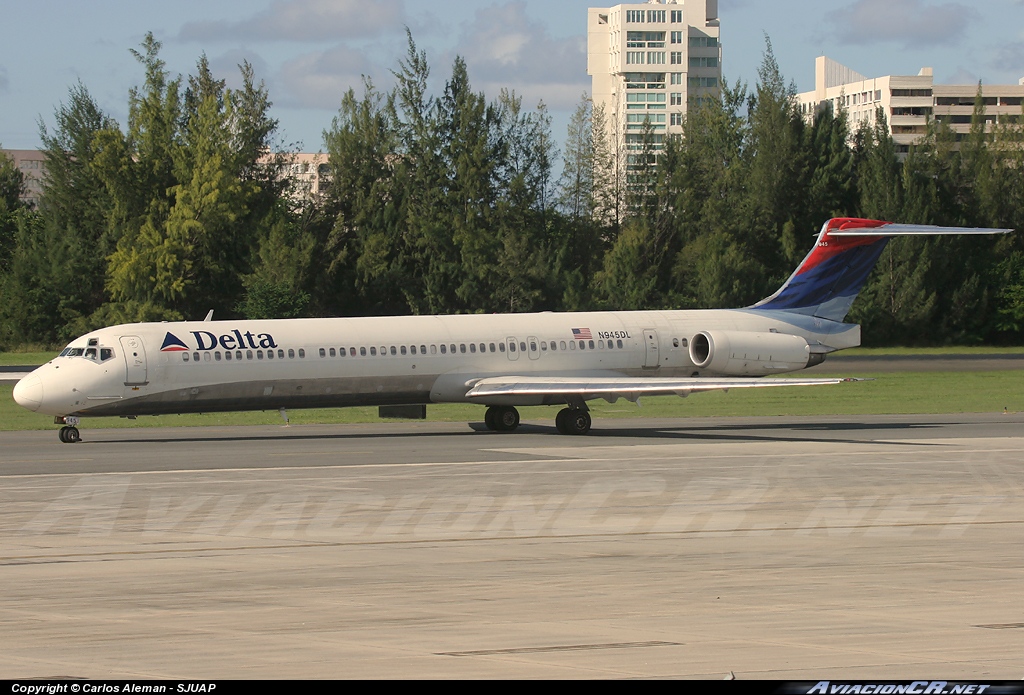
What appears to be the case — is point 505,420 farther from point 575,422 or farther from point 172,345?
point 172,345

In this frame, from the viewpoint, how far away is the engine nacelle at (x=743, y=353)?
35688mm

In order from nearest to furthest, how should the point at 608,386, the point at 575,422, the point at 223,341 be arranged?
the point at 223,341
the point at 608,386
the point at 575,422

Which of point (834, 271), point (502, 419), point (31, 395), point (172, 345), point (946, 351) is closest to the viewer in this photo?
point (31, 395)

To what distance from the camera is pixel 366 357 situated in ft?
106

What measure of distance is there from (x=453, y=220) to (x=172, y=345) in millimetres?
52567

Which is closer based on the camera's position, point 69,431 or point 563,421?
point 69,431

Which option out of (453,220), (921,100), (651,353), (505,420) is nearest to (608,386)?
(505,420)

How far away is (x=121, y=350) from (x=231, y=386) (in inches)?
101

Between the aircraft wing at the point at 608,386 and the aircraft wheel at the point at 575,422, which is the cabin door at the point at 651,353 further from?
the aircraft wheel at the point at 575,422

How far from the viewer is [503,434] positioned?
1340 inches

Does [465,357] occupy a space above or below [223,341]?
below

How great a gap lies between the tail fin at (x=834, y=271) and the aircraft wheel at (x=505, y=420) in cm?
850

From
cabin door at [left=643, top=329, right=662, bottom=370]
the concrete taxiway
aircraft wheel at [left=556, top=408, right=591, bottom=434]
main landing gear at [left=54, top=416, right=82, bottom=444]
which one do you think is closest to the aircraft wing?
aircraft wheel at [left=556, top=408, right=591, bottom=434]

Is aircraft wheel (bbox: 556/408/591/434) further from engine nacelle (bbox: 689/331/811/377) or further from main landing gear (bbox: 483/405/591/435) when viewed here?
engine nacelle (bbox: 689/331/811/377)
